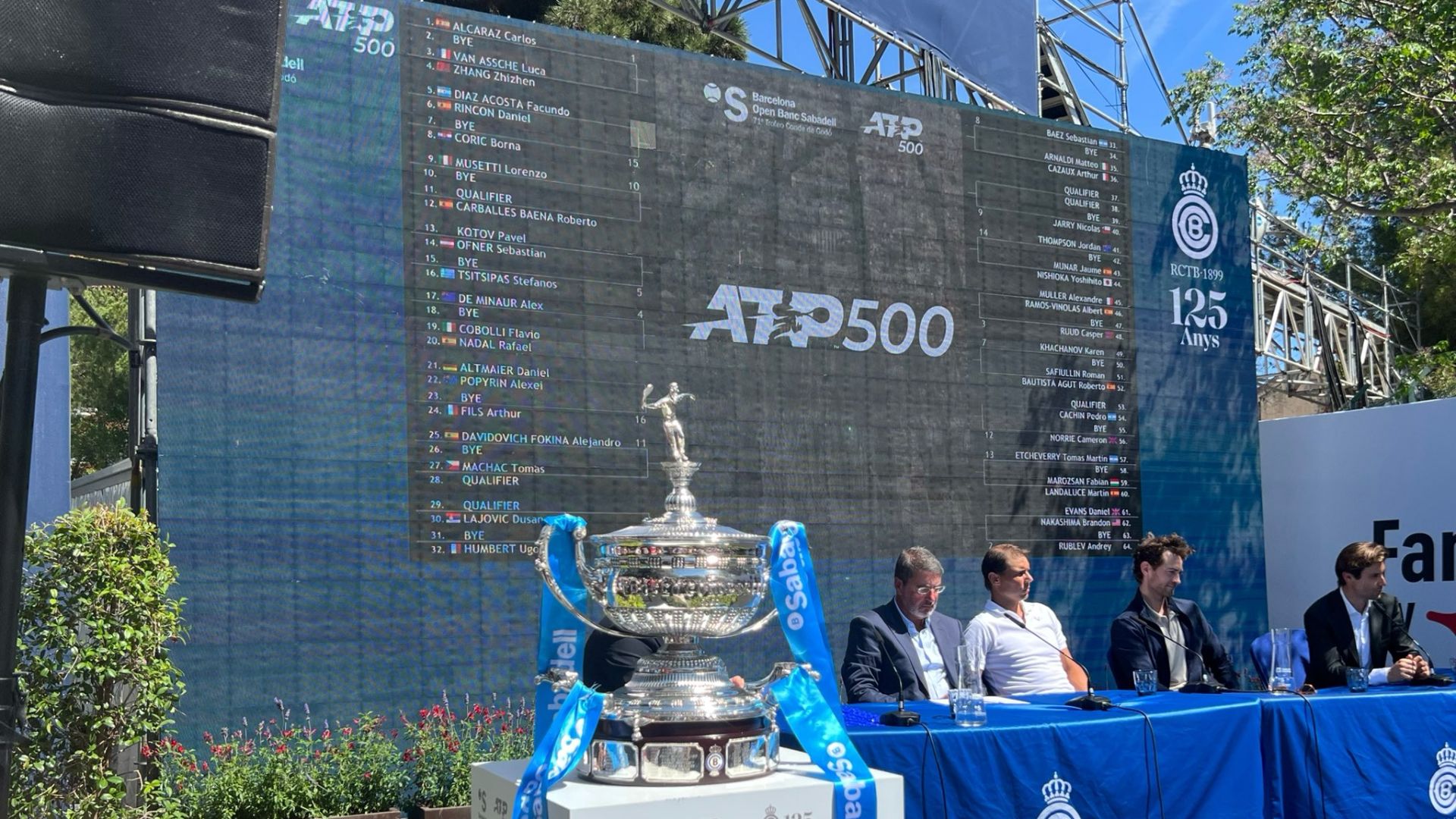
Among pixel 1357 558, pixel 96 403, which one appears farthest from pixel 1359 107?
pixel 96 403

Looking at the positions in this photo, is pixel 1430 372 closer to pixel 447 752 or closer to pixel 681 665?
pixel 447 752

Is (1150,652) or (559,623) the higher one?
(559,623)

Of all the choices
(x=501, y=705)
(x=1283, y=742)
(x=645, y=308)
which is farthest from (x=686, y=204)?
(x=1283, y=742)

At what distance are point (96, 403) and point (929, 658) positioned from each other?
17.5m

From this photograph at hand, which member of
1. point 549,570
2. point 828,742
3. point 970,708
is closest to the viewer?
point 828,742

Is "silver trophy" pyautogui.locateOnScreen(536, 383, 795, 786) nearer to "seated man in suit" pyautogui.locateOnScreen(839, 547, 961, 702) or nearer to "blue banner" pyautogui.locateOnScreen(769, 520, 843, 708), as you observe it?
"blue banner" pyautogui.locateOnScreen(769, 520, 843, 708)

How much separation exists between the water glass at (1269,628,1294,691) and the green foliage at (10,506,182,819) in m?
3.81

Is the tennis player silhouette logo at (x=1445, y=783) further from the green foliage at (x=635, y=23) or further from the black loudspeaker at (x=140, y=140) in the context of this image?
the green foliage at (x=635, y=23)

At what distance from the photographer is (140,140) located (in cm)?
259

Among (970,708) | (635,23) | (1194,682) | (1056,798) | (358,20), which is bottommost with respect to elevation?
(1056,798)

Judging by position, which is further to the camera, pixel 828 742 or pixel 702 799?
pixel 828 742

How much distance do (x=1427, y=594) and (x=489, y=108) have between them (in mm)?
6298

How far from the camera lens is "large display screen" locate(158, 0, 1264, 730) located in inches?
231

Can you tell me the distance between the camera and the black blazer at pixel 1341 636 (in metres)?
5.49
